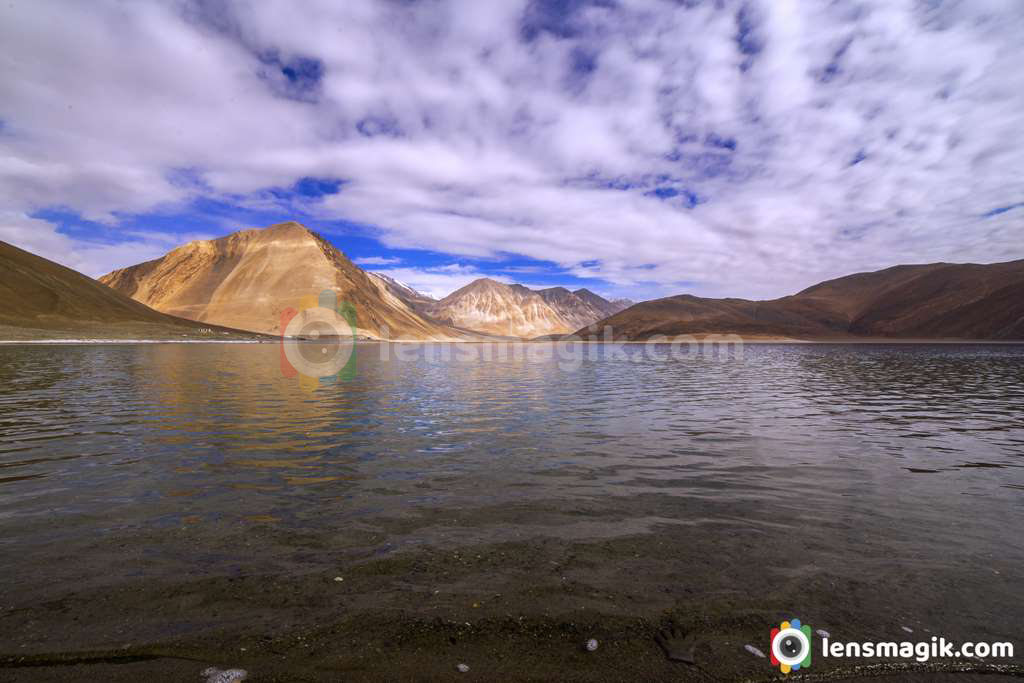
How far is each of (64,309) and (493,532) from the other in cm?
A: 15430

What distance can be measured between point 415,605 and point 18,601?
4363 mm

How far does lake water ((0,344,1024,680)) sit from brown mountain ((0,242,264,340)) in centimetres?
11078

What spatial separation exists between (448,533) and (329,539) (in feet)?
5.73

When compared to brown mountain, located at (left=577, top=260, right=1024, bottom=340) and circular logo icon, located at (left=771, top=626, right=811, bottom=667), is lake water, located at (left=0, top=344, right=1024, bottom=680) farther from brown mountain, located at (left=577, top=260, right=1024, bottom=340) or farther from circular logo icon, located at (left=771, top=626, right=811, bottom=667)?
brown mountain, located at (left=577, top=260, right=1024, bottom=340)

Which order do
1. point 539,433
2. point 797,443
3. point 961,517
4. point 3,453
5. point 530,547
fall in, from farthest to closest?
point 539,433 → point 797,443 → point 3,453 → point 961,517 → point 530,547

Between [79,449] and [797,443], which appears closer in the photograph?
[79,449]

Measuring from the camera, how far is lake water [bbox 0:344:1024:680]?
5.01 meters

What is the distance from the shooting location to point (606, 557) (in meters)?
6.62

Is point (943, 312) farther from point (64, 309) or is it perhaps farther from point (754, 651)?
point (64, 309)

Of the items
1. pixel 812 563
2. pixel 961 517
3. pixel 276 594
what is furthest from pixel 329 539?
pixel 961 517

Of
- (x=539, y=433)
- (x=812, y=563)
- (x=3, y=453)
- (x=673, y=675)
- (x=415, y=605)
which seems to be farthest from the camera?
(x=539, y=433)

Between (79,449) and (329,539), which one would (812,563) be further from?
(79,449)

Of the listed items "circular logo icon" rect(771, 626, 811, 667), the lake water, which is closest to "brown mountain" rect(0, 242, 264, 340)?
the lake water

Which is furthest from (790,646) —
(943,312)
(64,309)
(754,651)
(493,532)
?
(943,312)
